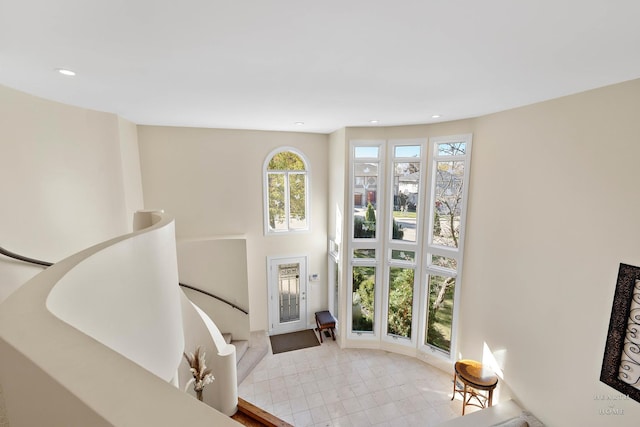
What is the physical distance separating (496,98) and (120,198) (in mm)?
6223

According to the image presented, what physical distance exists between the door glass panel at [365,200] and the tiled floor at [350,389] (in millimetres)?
2790

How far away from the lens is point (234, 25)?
6.36 feet

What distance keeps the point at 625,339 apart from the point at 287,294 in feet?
20.0

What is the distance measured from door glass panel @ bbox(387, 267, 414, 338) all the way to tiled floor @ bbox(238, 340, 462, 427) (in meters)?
0.60

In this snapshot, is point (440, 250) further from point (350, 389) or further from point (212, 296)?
point (212, 296)

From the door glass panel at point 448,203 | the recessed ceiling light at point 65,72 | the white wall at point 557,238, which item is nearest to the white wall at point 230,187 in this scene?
the door glass panel at point 448,203

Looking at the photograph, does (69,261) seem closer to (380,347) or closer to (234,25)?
(234,25)

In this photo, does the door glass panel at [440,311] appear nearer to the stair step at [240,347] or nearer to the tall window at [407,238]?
the tall window at [407,238]

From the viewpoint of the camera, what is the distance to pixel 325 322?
23.5 feet

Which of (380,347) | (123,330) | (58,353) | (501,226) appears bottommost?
(380,347)

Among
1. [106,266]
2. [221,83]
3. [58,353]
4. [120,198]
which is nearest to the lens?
[58,353]

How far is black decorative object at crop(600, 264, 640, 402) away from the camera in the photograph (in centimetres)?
294

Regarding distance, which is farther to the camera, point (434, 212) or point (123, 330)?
point (434, 212)

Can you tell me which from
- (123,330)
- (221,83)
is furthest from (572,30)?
(123,330)
